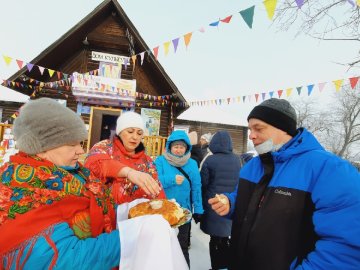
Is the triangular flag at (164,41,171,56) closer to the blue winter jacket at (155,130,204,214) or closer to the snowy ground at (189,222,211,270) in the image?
the blue winter jacket at (155,130,204,214)

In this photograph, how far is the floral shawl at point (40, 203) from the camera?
0.94 metres

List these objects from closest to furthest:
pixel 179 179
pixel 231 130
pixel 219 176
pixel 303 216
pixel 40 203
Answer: pixel 40 203
pixel 303 216
pixel 179 179
pixel 219 176
pixel 231 130

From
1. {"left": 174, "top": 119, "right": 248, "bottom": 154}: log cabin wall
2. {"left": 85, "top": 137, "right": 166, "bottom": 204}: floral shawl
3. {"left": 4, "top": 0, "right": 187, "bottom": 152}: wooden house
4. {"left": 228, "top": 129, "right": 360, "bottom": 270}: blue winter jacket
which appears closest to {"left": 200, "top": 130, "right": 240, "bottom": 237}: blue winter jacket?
{"left": 85, "top": 137, "right": 166, "bottom": 204}: floral shawl

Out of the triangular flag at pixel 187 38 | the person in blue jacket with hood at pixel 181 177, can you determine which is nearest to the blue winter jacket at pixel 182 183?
the person in blue jacket with hood at pixel 181 177

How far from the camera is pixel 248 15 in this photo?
3965 mm

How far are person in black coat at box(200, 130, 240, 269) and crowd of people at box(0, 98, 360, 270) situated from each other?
6.48ft

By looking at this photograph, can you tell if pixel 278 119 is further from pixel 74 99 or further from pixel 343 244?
pixel 74 99

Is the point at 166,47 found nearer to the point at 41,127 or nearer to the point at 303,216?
the point at 41,127

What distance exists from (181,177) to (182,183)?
212mm

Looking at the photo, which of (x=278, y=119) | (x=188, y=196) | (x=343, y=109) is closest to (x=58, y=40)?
(x=188, y=196)

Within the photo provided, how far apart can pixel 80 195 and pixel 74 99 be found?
10.4 metres

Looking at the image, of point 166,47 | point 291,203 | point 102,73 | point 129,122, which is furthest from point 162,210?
point 102,73

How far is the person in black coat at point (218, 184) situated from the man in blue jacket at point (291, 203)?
211 centimetres

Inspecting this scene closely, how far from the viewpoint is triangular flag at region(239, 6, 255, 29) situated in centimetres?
391
